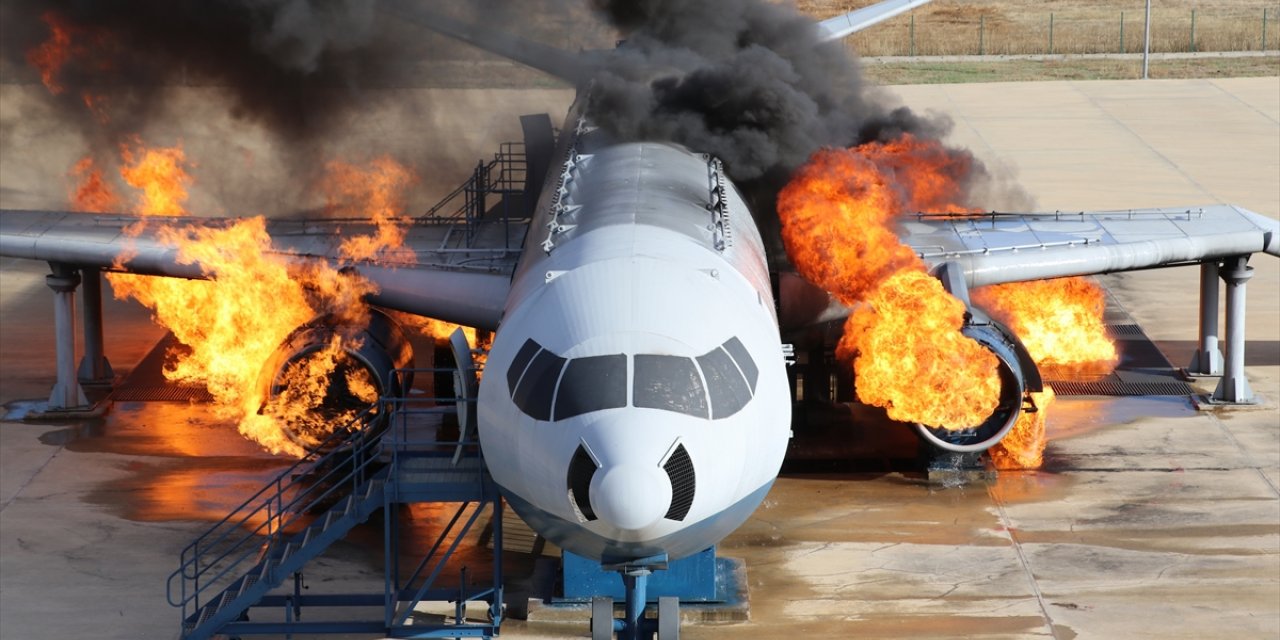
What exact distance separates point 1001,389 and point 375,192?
2059 centimetres

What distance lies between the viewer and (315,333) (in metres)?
28.5

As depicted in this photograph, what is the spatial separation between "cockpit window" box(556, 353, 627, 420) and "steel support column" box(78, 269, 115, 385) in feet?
58.4

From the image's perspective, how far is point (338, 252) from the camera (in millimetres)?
30953

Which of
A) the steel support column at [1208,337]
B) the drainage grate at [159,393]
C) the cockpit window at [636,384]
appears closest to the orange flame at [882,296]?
the steel support column at [1208,337]

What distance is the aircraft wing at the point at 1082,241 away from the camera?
30.5 meters

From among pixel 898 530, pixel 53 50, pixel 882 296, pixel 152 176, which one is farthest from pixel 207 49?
pixel 898 530

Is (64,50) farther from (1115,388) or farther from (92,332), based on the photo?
(1115,388)

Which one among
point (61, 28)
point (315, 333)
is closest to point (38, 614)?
point (315, 333)

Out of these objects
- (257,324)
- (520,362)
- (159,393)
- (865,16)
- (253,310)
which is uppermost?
(865,16)

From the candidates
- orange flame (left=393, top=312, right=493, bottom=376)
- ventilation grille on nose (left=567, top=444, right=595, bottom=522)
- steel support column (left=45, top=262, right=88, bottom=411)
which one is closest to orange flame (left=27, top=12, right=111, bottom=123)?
steel support column (left=45, top=262, right=88, bottom=411)

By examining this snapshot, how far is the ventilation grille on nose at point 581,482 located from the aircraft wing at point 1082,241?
13830 millimetres

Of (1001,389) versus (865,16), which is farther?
(865,16)

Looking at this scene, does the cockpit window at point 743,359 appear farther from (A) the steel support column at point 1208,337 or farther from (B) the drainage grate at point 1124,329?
(B) the drainage grate at point 1124,329

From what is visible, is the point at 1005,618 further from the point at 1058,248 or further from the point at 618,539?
the point at 1058,248
